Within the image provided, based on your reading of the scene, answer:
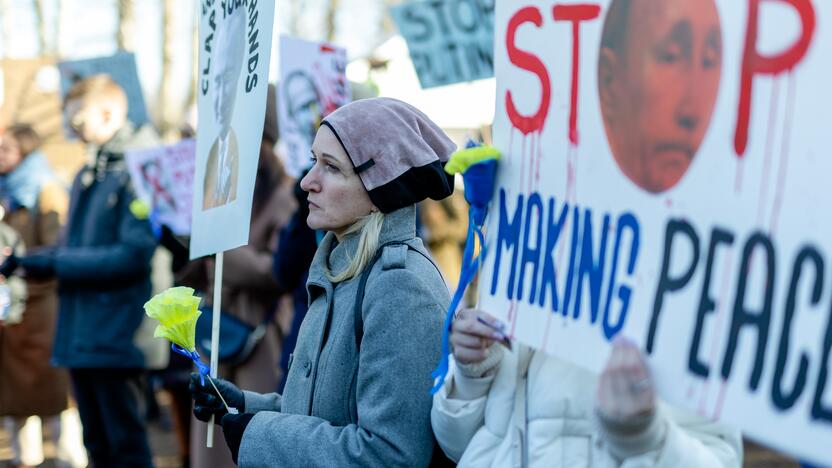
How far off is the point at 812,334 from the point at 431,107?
10338 mm

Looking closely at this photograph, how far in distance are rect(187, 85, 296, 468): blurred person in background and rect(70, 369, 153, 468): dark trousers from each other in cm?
32

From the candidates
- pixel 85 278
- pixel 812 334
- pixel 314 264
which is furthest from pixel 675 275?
pixel 85 278

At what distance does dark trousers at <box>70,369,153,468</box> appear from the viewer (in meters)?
5.01

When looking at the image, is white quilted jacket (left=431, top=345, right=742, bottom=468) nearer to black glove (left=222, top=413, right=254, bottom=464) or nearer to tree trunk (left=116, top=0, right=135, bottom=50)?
black glove (left=222, top=413, right=254, bottom=464)

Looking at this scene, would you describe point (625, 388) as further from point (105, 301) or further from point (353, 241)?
point (105, 301)

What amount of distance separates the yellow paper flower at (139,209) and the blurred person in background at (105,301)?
0.06 feet

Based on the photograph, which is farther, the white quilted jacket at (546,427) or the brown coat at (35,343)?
the brown coat at (35,343)

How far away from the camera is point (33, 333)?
6.26 meters

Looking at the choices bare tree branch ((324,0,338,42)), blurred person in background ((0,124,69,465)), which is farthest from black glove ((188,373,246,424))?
bare tree branch ((324,0,338,42))

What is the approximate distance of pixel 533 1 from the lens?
1.89m

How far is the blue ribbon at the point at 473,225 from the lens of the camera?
198 cm

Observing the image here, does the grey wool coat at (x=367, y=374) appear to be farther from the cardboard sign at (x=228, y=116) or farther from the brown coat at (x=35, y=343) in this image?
the brown coat at (x=35, y=343)

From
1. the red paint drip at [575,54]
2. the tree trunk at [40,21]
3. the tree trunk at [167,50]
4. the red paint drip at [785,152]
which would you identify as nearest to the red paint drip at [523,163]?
the red paint drip at [575,54]

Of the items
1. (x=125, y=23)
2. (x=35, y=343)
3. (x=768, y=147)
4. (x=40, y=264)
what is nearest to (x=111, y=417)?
(x=40, y=264)
